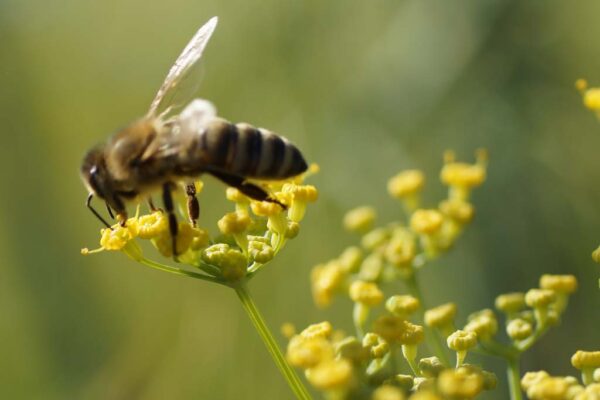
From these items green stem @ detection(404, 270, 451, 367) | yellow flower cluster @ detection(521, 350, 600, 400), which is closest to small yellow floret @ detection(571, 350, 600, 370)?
yellow flower cluster @ detection(521, 350, 600, 400)

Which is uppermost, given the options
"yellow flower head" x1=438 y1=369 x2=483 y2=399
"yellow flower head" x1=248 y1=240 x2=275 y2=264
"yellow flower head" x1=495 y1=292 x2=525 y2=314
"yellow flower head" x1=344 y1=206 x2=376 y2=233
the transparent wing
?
the transparent wing

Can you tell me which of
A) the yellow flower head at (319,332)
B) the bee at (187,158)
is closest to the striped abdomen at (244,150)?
the bee at (187,158)

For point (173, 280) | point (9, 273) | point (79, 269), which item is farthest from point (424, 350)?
point (9, 273)

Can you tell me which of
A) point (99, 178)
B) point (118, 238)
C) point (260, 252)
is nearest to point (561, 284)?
point (260, 252)

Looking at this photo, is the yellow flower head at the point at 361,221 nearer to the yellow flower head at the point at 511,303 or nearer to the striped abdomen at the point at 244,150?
the yellow flower head at the point at 511,303

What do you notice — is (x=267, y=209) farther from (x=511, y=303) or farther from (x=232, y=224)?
(x=511, y=303)

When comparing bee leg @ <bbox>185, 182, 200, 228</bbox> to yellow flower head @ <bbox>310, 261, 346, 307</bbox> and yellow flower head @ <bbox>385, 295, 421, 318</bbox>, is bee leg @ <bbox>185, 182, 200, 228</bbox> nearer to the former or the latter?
yellow flower head @ <bbox>310, 261, 346, 307</bbox>
